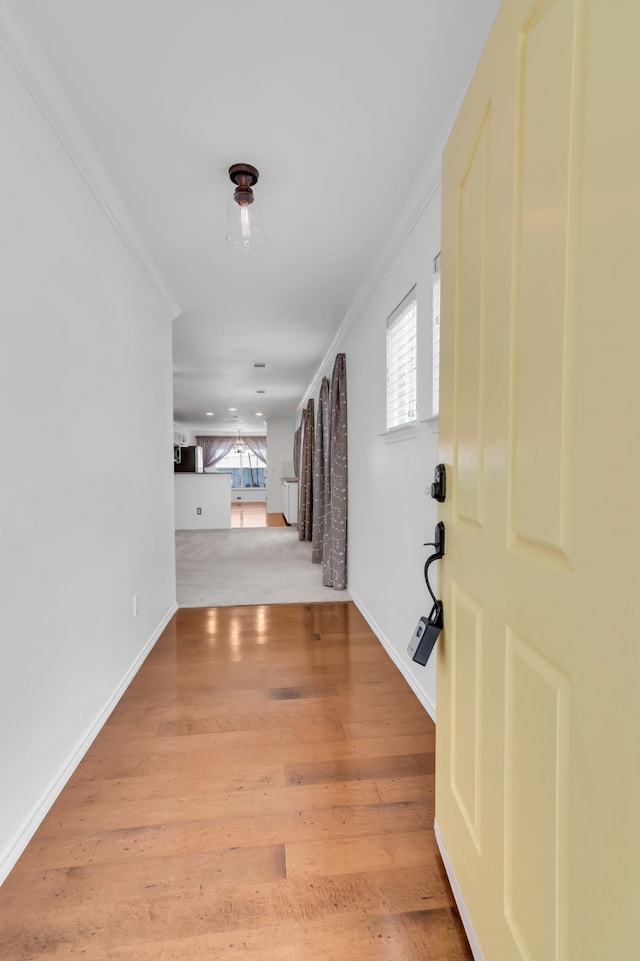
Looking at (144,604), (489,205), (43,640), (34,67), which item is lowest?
(144,604)

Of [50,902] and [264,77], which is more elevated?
[264,77]

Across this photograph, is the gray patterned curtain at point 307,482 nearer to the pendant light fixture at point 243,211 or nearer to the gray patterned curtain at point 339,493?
the gray patterned curtain at point 339,493

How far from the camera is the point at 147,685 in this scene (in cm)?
228

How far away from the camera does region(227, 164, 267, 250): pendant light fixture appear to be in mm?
1861

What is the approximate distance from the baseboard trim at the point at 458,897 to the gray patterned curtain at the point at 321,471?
3.85 meters

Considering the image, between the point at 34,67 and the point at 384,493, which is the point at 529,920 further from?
the point at 34,67

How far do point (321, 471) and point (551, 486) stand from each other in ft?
15.3

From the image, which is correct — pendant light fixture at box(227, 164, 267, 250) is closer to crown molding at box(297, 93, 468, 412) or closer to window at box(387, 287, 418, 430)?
crown molding at box(297, 93, 468, 412)

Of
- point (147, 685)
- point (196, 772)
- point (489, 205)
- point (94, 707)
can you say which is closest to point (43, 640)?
point (94, 707)

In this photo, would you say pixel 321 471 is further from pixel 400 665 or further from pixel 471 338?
pixel 471 338

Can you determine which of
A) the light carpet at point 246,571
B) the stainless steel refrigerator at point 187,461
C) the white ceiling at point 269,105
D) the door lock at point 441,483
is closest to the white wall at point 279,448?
the stainless steel refrigerator at point 187,461

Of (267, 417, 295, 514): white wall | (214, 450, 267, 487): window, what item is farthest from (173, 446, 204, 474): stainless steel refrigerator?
(214, 450, 267, 487): window

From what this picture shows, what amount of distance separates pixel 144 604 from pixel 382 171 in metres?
2.49

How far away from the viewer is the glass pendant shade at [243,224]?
2.06 metres
